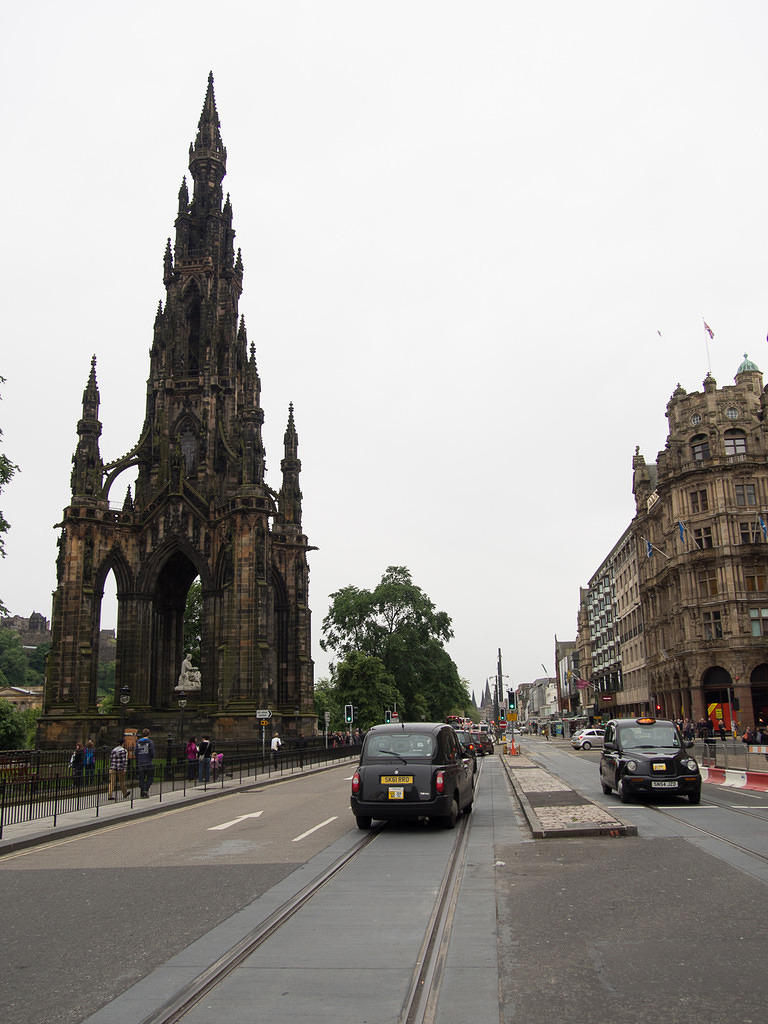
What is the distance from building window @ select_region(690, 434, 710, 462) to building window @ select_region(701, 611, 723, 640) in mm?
10129

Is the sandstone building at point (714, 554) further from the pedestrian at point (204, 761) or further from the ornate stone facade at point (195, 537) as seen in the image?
the pedestrian at point (204, 761)

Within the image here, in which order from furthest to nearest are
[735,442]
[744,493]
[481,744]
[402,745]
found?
1. [735,442]
2. [744,493]
3. [481,744]
4. [402,745]

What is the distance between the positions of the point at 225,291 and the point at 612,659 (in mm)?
59491

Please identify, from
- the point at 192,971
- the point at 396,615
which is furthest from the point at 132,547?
the point at 192,971

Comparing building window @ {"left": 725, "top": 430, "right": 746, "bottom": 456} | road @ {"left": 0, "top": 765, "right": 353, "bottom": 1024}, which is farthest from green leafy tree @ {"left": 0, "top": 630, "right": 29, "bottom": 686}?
road @ {"left": 0, "top": 765, "right": 353, "bottom": 1024}

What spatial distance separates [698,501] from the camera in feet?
187

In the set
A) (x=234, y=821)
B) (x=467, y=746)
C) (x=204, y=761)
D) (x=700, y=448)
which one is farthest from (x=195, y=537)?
(x=700, y=448)

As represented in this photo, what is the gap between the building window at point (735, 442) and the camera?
5644 centimetres

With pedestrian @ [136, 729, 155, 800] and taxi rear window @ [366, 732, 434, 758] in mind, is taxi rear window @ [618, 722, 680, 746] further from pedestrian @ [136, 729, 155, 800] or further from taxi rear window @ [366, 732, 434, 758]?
pedestrian @ [136, 729, 155, 800]

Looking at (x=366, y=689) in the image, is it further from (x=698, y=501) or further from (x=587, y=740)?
(x=698, y=501)

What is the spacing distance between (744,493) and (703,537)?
376 cm

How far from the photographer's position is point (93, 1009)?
201 inches

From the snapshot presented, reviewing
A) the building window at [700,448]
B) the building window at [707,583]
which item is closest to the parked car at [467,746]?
the building window at [707,583]

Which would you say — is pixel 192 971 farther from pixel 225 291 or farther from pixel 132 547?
pixel 225 291
